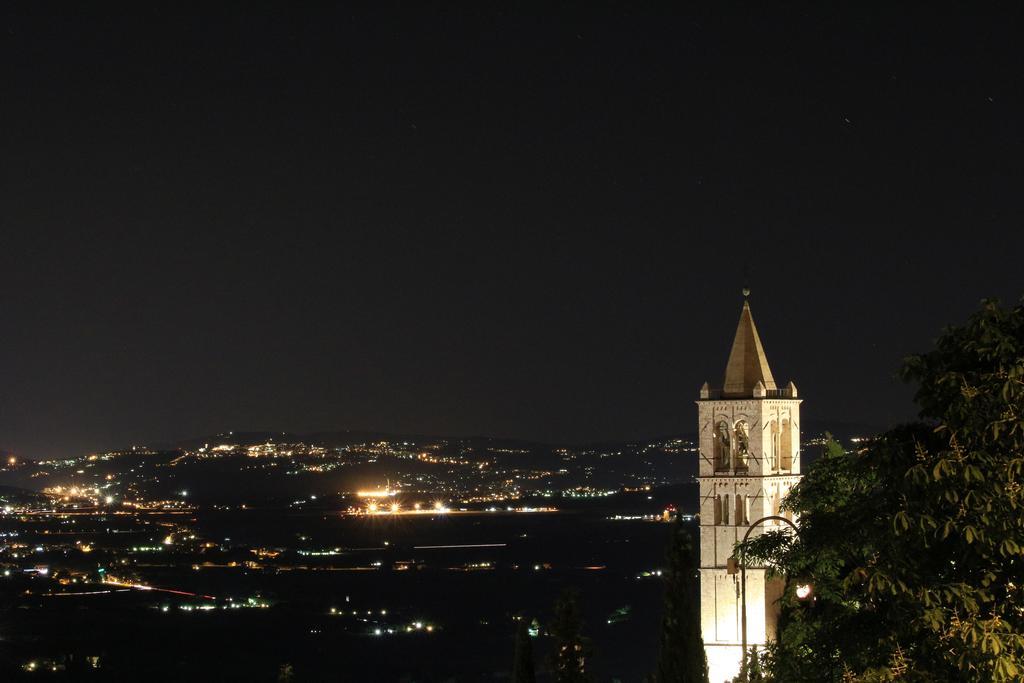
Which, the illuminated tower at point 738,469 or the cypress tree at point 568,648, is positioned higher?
the illuminated tower at point 738,469

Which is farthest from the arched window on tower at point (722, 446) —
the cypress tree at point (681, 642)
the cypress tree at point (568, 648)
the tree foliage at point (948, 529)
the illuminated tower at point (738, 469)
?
the tree foliage at point (948, 529)

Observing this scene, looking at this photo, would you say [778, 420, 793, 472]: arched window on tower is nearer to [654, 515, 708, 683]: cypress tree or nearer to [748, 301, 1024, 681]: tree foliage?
[654, 515, 708, 683]: cypress tree

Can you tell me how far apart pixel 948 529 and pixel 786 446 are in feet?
92.1

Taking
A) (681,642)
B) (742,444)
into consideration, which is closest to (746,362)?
(742,444)

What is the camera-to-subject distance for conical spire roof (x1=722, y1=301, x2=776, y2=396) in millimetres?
37344

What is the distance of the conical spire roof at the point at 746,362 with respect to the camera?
37.3 metres

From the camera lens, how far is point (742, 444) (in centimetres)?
3700

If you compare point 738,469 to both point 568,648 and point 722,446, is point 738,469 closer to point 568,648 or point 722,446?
point 722,446

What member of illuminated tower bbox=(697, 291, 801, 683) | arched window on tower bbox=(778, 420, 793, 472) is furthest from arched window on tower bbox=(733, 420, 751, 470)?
arched window on tower bbox=(778, 420, 793, 472)

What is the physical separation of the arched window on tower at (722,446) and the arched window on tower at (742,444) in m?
0.20

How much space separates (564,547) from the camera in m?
176

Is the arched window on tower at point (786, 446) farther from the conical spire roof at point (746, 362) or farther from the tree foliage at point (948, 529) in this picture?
the tree foliage at point (948, 529)

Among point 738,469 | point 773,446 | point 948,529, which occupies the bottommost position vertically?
point 948,529

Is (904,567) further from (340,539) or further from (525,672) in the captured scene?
(340,539)
